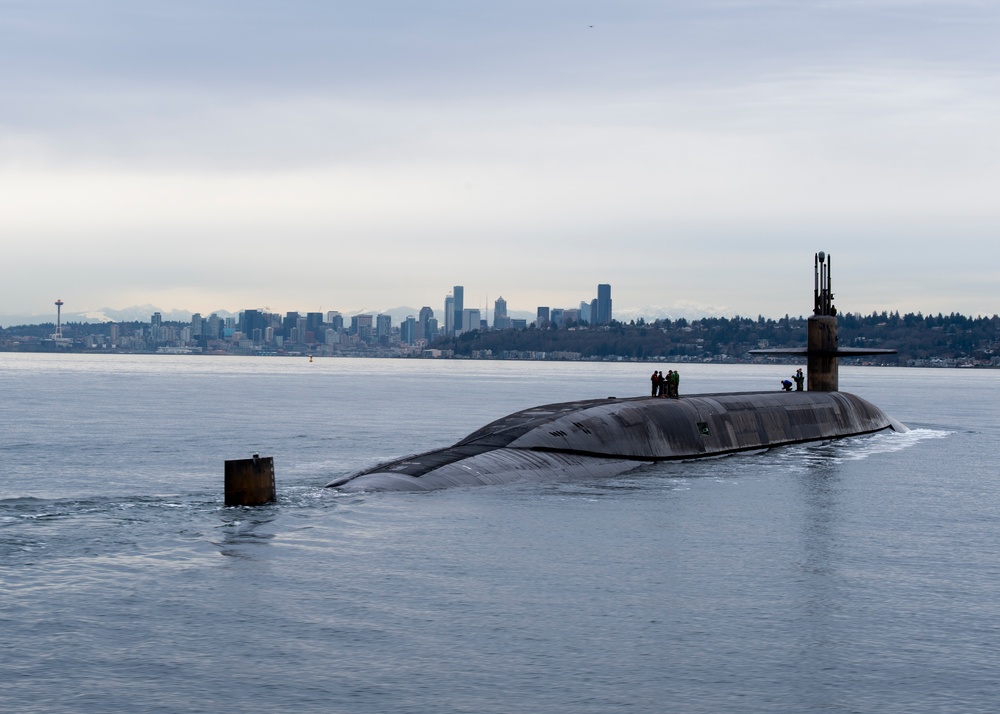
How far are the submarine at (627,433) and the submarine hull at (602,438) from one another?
3 cm

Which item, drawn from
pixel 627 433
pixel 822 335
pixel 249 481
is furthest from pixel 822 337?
pixel 249 481

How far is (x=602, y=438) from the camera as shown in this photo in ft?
111

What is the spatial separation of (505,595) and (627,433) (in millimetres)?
18348

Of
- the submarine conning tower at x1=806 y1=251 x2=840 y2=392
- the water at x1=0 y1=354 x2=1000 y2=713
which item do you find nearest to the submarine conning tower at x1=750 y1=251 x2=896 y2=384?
the submarine conning tower at x1=806 y1=251 x2=840 y2=392

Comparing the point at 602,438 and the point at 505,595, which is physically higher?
the point at 602,438

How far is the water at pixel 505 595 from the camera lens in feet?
41.7

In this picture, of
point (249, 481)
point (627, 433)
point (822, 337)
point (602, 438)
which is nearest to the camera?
point (249, 481)

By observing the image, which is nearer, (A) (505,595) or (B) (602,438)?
(A) (505,595)

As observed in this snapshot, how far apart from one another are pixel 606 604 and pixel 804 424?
102ft

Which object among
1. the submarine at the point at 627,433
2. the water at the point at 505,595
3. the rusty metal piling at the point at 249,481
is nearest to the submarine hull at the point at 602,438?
the submarine at the point at 627,433

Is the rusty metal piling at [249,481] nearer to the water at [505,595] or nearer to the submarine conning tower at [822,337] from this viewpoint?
the water at [505,595]

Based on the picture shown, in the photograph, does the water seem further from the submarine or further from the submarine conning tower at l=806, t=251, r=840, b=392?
the submarine conning tower at l=806, t=251, r=840, b=392

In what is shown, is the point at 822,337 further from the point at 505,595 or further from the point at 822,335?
the point at 505,595

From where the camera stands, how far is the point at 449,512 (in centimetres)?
2464
